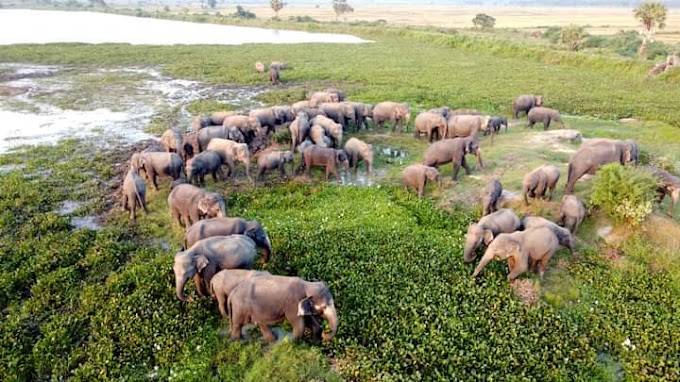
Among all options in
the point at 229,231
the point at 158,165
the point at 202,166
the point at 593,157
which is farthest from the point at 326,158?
the point at 593,157

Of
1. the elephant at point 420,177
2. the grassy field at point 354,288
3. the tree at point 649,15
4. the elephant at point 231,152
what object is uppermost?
the tree at point 649,15

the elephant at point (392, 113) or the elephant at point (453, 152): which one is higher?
the elephant at point (392, 113)

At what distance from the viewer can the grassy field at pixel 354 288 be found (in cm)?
877

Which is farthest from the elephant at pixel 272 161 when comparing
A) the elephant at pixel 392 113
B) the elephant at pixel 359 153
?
the elephant at pixel 392 113

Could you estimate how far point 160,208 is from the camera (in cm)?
1499

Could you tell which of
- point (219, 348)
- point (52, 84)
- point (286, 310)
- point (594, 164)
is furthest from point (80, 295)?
point (52, 84)

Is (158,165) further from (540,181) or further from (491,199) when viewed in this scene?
(540,181)

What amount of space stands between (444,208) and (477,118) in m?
6.57

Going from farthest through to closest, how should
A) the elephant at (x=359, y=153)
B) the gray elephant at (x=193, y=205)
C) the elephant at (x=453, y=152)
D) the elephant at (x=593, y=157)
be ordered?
the elephant at (x=359, y=153), the elephant at (x=453, y=152), the elephant at (x=593, y=157), the gray elephant at (x=193, y=205)

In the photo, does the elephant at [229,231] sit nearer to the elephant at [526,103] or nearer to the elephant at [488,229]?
Answer: the elephant at [488,229]

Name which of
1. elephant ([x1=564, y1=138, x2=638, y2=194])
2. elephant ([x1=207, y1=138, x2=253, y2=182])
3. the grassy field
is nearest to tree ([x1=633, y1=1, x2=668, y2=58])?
the grassy field

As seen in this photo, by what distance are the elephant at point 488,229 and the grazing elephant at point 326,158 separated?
600cm

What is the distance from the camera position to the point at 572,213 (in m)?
12.9

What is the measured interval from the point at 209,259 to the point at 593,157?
1143 cm
